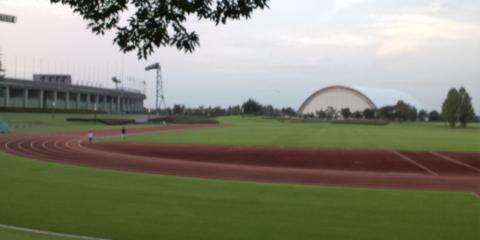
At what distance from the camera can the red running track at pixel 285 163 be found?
21.9 meters

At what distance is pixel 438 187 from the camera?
A: 19875mm

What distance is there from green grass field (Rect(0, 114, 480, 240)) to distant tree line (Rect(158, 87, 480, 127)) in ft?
295

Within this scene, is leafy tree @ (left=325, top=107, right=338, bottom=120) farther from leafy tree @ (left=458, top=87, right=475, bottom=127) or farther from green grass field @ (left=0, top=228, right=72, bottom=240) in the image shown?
green grass field @ (left=0, top=228, right=72, bottom=240)

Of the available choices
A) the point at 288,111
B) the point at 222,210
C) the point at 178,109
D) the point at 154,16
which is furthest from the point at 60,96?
the point at 154,16

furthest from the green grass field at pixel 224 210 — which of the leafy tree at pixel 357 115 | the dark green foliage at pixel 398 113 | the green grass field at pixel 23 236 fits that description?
the leafy tree at pixel 357 115

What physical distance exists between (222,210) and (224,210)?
54 mm

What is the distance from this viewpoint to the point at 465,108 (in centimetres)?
10012

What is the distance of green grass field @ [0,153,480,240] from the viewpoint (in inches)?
467

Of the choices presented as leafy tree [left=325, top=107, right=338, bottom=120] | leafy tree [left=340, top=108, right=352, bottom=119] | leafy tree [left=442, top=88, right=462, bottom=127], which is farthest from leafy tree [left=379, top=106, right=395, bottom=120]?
leafy tree [left=442, top=88, right=462, bottom=127]

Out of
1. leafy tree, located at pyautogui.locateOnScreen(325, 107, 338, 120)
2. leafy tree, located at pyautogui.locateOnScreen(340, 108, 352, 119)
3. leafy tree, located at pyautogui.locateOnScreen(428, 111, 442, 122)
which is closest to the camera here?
leafy tree, located at pyautogui.locateOnScreen(428, 111, 442, 122)

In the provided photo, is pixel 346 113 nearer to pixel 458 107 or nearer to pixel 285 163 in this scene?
pixel 458 107

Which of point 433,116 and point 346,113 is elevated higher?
point 346,113

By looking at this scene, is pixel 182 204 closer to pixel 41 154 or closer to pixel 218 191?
pixel 218 191

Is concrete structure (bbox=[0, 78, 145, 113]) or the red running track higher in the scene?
concrete structure (bbox=[0, 78, 145, 113])
